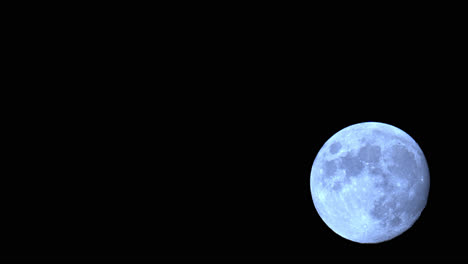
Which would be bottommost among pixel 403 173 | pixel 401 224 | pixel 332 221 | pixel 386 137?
pixel 332 221

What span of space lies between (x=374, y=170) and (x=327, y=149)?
2.15 ft

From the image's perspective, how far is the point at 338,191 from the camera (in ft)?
13.2

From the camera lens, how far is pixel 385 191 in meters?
3.80

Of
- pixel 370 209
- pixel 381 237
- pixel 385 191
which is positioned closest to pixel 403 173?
pixel 385 191

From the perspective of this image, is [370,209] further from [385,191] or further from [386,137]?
[386,137]

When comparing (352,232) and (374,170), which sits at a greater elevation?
(374,170)

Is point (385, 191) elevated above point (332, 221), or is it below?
above

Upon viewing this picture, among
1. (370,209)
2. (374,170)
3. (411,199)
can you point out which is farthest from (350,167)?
(411,199)

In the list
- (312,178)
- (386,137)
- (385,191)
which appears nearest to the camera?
(385,191)

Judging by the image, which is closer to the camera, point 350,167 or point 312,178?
point 350,167

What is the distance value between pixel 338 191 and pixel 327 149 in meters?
0.56

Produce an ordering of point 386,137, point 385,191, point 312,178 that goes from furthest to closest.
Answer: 1. point 312,178
2. point 386,137
3. point 385,191

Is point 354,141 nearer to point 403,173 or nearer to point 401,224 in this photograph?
point 403,173

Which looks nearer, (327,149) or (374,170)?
(374,170)
